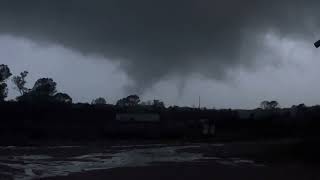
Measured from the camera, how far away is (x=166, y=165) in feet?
107

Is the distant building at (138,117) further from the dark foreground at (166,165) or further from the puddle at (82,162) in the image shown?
the puddle at (82,162)

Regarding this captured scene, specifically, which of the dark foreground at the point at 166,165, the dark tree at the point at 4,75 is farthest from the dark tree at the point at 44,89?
the dark foreground at the point at 166,165

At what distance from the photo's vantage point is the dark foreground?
2761 cm

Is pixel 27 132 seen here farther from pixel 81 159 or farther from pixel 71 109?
pixel 81 159

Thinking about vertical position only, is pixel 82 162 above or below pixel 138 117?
below

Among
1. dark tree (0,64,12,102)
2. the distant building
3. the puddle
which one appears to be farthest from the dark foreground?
dark tree (0,64,12,102)

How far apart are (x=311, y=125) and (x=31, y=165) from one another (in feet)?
128

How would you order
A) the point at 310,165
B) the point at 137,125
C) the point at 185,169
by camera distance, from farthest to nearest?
the point at 137,125 < the point at 310,165 < the point at 185,169

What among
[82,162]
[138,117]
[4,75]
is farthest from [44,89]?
[82,162]

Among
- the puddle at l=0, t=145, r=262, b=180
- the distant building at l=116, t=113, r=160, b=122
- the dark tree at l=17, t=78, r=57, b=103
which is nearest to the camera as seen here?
the puddle at l=0, t=145, r=262, b=180

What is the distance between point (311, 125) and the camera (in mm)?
64688

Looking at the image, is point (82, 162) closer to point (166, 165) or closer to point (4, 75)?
point (166, 165)

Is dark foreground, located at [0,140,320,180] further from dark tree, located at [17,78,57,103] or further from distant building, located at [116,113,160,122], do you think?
dark tree, located at [17,78,57,103]

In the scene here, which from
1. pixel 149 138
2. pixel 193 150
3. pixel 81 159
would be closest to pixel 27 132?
pixel 149 138
